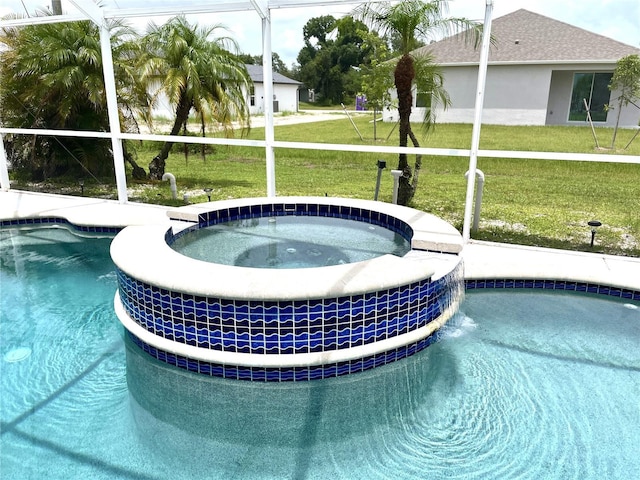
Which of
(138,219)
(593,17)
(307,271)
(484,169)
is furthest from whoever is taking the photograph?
(484,169)

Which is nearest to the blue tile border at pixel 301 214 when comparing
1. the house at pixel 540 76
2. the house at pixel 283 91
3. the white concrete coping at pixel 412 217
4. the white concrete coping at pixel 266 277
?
the white concrete coping at pixel 412 217

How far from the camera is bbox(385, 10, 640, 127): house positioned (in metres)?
20.3

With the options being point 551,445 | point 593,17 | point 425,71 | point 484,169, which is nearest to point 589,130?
point 484,169

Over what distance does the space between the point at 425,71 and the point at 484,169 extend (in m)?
5.04

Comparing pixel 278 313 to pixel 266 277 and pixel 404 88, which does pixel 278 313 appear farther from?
pixel 404 88

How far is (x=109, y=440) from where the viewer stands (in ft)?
10.3

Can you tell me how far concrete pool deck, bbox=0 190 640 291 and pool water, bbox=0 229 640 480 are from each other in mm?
494

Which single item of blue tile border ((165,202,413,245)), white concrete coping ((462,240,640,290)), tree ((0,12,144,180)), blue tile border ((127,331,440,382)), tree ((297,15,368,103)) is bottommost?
blue tile border ((127,331,440,382))

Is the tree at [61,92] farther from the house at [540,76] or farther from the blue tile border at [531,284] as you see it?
the house at [540,76]

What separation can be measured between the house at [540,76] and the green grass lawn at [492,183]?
2.35 metres

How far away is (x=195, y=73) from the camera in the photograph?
1013cm

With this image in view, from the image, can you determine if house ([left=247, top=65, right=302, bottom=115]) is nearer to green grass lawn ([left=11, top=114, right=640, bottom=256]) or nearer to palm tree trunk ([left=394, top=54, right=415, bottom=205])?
green grass lawn ([left=11, top=114, right=640, bottom=256])

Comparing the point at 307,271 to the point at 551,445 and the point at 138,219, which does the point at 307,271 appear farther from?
the point at 138,219

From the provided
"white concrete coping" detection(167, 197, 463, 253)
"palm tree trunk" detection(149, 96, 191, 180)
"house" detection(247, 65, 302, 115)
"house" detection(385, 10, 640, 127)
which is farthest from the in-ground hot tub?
"house" detection(247, 65, 302, 115)
